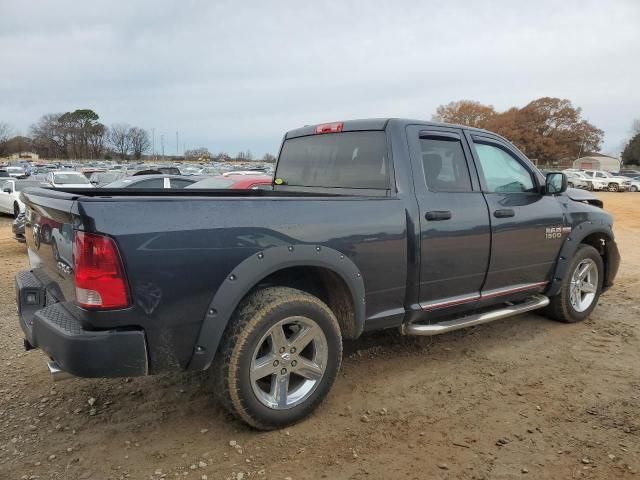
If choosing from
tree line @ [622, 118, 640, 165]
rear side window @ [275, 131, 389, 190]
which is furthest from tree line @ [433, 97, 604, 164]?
rear side window @ [275, 131, 389, 190]

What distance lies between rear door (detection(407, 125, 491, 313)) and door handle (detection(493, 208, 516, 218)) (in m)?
0.13

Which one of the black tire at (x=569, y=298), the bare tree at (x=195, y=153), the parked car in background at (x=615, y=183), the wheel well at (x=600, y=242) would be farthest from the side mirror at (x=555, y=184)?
the bare tree at (x=195, y=153)

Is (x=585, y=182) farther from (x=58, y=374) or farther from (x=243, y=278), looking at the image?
(x=58, y=374)

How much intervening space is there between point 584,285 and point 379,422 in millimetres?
3199

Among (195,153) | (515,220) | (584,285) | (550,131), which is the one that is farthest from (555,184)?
(195,153)

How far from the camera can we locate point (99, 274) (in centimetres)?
245

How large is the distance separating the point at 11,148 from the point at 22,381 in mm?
127277

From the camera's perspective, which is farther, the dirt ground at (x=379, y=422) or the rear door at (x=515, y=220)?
the rear door at (x=515, y=220)

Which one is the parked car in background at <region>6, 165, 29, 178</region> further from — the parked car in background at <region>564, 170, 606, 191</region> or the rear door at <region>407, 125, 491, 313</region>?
the parked car in background at <region>564, 170, 606, 191</region>

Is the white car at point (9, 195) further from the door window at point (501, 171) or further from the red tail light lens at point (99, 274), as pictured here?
the red tail light lens at point (99, 274)

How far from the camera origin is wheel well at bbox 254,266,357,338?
3225mm

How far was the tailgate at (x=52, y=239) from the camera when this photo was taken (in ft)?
8.71

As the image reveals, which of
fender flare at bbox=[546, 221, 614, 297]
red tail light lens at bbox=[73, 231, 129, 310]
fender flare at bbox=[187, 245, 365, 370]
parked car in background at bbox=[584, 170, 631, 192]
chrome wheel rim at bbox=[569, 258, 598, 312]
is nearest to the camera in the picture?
red tail light lens at bbox=[73, 231, 129, 310]

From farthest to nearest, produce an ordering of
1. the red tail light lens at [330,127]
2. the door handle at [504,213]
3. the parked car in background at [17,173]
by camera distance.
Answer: the parked car in background at [17,173] → the red tail light lens at [330,127] → the door handle at [504,213]
